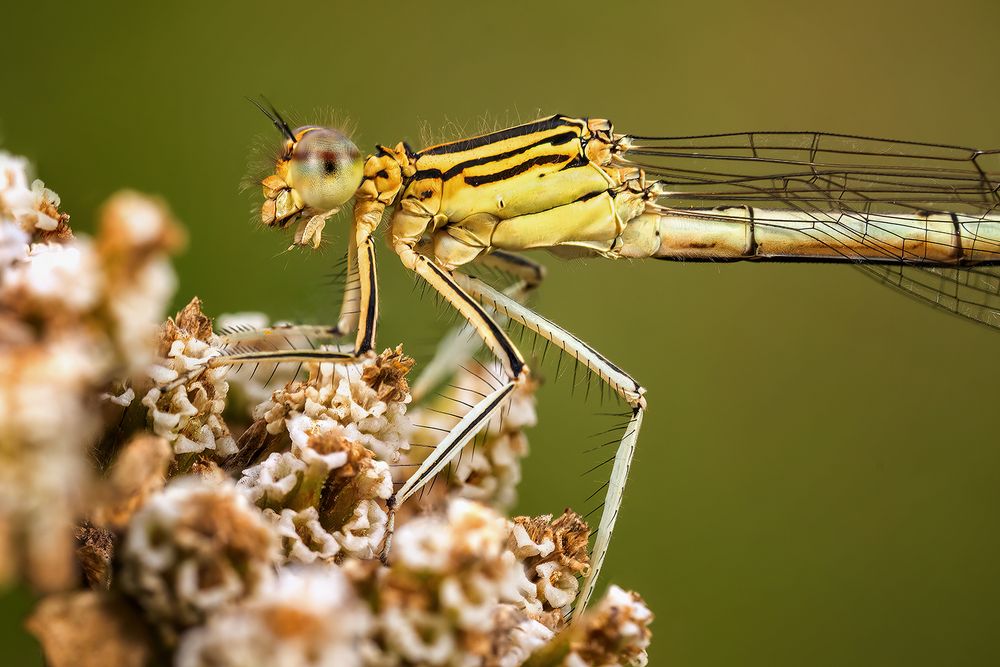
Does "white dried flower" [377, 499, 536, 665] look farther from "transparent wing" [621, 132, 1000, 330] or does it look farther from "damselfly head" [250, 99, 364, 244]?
"transparent wing" [621, 132, 1000, 330]

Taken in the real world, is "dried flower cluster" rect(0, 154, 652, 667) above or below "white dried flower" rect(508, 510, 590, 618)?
above

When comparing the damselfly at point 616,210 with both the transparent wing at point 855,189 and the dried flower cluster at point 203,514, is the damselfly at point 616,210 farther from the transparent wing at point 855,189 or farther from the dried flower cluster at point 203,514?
the dried flower cluster at point 203,514

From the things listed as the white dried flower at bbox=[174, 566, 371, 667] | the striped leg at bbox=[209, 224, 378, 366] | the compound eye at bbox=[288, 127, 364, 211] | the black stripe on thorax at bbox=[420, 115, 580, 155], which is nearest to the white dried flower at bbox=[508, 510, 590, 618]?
the striped leg at bbox=[209, 224, 378, 366]

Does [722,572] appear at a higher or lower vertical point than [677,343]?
lower

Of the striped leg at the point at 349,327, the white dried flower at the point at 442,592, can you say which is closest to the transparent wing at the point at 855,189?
the striped leg at the point at 349,327

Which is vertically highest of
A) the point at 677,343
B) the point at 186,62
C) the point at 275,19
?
the point at 275,19

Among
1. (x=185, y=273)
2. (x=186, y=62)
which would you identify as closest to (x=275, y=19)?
(x=186, y=62)

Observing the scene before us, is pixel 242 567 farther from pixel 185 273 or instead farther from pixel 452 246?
pixel 185 273
